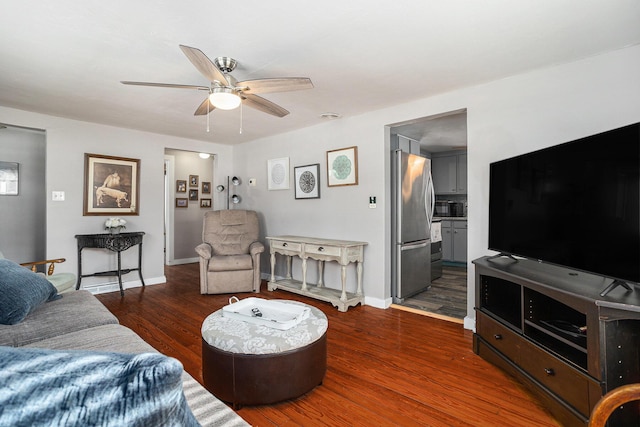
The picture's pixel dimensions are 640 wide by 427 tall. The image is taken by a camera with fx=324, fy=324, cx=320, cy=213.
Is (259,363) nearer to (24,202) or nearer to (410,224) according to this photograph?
(410,224)

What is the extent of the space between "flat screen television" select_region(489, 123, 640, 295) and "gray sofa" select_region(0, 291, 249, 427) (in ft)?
5.99

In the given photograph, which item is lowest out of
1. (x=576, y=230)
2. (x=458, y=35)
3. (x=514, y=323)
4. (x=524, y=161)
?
(x=514, y=323)

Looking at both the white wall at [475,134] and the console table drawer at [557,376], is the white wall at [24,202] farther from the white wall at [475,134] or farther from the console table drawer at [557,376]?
the console table drawer at [557,376]

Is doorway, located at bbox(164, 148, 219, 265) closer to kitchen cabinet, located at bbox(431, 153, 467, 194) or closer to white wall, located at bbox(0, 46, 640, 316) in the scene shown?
white wall, located at bbox(0, 46, 640, 316)

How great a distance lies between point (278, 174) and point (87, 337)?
145 inches

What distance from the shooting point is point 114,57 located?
96.0 inches

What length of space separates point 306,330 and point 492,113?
2.49 m

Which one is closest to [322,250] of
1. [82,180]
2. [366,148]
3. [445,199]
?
[366,148]

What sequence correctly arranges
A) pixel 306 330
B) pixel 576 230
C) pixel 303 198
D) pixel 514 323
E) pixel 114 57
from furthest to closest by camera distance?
pixel 303 198
pixel 114 57
pixel 514 323
pixel 306 330
pixel 576 230

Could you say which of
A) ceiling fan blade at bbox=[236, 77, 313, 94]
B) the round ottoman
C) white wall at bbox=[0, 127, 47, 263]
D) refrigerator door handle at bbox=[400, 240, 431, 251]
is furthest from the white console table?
white wall at bbox=[0, 127, 47, 263]

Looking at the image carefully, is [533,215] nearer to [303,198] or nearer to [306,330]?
[306,330]

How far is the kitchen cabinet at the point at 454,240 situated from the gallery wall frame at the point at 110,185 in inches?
215

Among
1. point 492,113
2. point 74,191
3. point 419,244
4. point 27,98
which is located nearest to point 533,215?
point 492,113

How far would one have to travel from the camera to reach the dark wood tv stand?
4.86 feet
